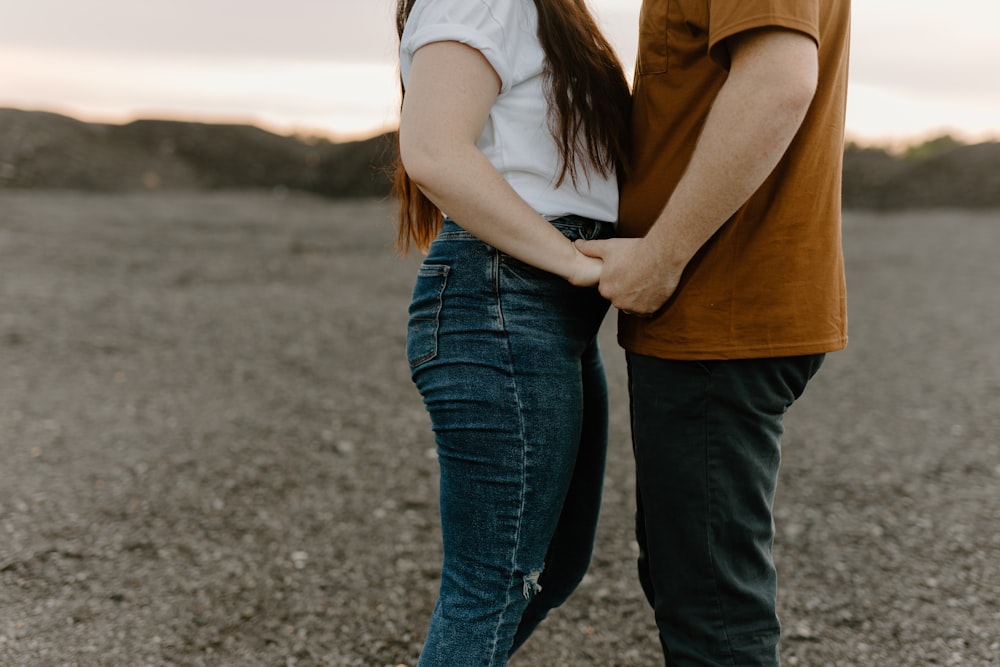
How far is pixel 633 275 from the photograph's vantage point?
4.33 feet

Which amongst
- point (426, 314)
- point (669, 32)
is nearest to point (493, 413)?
point (426, 314)

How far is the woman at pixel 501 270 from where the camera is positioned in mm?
1259

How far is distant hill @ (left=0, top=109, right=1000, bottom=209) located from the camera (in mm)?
14672

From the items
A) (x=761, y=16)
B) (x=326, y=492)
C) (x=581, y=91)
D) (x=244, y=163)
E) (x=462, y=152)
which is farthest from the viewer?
(x=244, y=163)

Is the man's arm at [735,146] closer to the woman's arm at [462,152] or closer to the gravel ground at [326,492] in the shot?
the woman's arm at [462,152]

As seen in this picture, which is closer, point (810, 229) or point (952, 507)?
point (810, 229)

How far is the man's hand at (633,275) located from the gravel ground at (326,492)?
157 cm

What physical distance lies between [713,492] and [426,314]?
558 millimetres

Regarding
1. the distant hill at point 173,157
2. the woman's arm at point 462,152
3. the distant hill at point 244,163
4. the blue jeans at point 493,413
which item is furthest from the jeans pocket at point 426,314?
the distant hill at point 173,157

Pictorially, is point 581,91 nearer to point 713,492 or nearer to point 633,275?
point 633,275

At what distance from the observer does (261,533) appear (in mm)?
3275

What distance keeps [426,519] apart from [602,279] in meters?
2.31

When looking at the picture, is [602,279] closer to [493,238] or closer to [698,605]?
[493,238]

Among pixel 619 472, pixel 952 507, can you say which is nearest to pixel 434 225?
pixel 619 472
